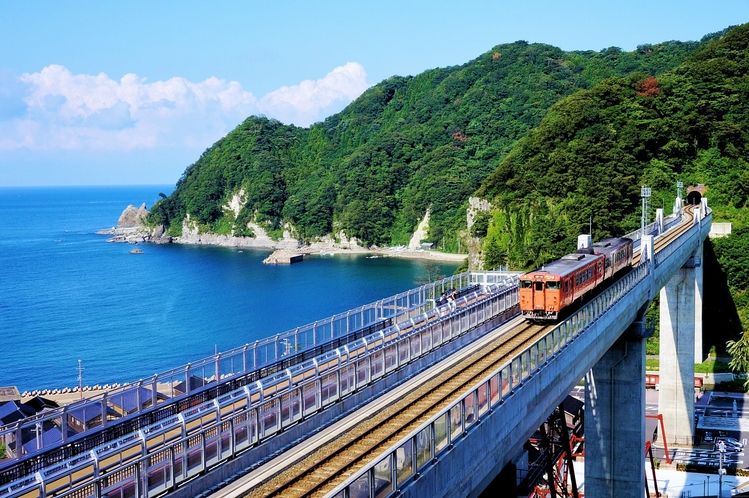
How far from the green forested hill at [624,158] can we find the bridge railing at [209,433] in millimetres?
48028

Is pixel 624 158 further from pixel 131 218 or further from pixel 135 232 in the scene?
pixel 131 218

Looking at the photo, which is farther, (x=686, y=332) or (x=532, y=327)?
(x=686, y=332)

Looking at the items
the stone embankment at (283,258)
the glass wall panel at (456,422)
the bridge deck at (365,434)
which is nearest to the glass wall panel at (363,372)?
the bridge deck at (365,434)

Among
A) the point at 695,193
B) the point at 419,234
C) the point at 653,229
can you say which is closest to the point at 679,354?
the point at 653,229

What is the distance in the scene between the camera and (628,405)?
29062mm

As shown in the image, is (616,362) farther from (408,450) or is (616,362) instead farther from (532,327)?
(408,450)

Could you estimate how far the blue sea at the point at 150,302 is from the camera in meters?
61.2

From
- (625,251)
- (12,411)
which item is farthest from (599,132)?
(12,411)

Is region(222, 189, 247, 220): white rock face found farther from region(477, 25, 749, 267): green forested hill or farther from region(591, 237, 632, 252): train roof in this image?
region(591, 237, 632, 252): train roof

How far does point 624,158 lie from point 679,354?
31531 millimetres

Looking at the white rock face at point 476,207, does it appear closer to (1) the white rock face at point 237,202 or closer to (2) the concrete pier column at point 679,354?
(2) the concrete pier column at point 679,354

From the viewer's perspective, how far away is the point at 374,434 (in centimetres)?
1568

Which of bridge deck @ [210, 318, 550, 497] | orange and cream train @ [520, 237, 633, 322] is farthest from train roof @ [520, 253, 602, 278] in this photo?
bridge deck @ [210, 318, 550, 497]

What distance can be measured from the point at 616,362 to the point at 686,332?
15.6 metres
